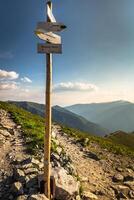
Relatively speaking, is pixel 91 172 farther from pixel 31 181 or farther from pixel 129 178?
pixel 31 181

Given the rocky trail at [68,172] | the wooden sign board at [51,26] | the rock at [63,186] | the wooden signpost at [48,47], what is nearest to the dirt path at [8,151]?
the rocky trail at [68,172]

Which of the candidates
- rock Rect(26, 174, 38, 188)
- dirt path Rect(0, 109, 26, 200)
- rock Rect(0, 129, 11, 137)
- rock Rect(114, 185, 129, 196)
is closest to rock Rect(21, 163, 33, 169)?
dirt path Rect(0, 109, 26, 200)

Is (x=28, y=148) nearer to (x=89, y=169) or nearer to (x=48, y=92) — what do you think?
(x=89, y=169)

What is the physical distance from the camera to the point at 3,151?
1467 centimetres

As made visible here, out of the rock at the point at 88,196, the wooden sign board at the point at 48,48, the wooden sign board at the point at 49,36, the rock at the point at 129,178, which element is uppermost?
the wooden sign board at the point at 49,36

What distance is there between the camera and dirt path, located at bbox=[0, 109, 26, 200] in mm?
11034

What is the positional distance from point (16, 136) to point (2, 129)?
149 cm

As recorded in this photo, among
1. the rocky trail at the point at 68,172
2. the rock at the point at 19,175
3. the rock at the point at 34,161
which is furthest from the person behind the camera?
the rock at the point at 34,161

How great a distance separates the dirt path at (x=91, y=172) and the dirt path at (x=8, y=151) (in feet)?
11.0

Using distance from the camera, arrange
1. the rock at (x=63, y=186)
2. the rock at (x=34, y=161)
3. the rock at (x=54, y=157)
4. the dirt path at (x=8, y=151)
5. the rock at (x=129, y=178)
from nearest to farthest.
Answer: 1. the rock at (x=63, y=186)
2. the dirt path at (x=8, y=151)
3. the rock at (x=34, y=161)
4. the rock at (x=54, y=157)
5. the rock at (x=129, y=178)

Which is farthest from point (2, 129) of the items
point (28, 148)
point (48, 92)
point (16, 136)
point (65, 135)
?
point (48, 92)

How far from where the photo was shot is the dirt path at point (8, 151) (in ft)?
36.2

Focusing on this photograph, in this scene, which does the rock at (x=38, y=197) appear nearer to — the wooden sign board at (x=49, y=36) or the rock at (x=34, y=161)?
the rock at (x=34, y=161)

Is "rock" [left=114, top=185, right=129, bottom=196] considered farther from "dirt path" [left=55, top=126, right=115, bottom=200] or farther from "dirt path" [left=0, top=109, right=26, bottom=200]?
"dirt path" [left=0, top=109, right=26, bottom=200]
